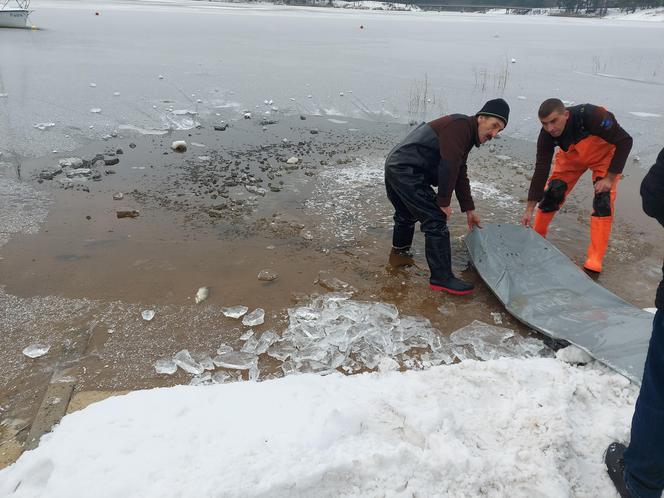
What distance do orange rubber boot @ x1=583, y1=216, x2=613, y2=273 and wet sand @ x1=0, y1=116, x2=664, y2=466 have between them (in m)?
0.17

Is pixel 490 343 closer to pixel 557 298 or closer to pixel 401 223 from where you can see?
pixel 557 298

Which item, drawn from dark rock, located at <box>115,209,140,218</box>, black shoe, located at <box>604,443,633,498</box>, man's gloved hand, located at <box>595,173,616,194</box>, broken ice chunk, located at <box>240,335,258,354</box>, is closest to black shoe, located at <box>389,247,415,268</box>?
broken ice chunk, located at <box>240,335,258,354</box>

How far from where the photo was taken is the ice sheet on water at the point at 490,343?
2.90 meters

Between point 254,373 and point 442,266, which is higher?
point 442,266

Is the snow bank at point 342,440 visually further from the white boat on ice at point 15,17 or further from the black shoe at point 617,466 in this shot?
the white boat on ice at point 15,17

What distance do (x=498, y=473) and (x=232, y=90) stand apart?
32.3 ft

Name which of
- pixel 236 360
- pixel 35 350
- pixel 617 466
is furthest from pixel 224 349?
pixel 617 466

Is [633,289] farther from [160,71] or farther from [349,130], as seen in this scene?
[160,71]

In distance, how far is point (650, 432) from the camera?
64.6 inches

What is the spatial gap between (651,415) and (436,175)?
231 centimetres

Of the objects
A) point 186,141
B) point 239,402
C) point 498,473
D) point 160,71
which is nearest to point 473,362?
point 498,473

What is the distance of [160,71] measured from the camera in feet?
38.5

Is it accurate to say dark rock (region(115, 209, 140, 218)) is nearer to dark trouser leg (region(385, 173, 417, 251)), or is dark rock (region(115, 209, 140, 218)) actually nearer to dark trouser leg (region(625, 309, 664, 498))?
dark trouser leg (region(385, 173, 417, 251))

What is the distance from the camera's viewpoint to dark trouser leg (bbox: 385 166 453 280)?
3.51m
